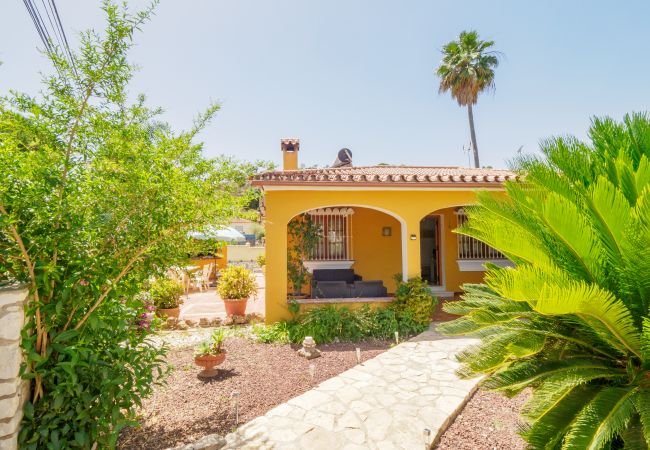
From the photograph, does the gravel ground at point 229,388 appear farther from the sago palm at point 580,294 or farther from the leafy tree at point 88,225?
the sago palm at point 580,294

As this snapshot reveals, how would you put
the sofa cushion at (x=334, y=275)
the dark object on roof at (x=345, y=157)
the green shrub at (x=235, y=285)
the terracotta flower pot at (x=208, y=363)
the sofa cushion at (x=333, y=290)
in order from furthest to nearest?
the dark object on roof at (x=345, y=157)
the sofa cushion at (x=334, y=275)
the green shrub at (x=235, y=285)
the sofa cushion at (x=333, y=290)
the terracotta flower pot at (x=208, y=363)

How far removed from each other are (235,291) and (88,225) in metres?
7.10

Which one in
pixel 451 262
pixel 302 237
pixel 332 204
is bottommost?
pixel 451 262

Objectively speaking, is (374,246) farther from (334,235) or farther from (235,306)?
(235,306)

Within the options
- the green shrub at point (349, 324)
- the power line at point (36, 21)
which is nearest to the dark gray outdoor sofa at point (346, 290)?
the green shrub at point (349, 324)

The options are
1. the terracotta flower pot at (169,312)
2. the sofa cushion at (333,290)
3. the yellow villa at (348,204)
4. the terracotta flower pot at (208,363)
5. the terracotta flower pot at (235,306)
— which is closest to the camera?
the terracotta flower pot at (208,363)

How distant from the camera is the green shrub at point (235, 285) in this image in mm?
9773

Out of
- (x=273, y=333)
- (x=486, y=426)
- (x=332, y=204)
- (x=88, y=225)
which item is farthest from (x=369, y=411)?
(x=332, y=204)

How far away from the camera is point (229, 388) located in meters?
5.29

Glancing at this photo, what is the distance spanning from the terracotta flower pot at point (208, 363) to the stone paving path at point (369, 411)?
1.72 m

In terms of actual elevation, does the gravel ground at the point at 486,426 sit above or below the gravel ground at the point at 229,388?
below

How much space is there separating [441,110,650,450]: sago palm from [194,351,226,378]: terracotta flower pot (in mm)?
4382

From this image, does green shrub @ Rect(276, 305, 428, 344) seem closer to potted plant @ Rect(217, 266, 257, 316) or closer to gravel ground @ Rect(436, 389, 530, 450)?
potted plant @ Rect(217, 266, 257, 316)

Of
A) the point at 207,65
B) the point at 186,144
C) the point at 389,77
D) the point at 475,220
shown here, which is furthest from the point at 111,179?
the point at 389,77
